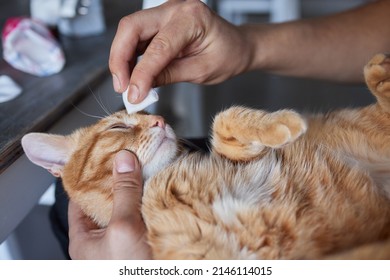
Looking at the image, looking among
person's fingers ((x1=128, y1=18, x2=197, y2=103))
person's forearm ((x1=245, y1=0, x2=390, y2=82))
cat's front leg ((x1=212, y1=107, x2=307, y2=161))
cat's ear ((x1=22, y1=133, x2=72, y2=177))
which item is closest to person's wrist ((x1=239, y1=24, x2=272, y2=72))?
person's forearm ((x1=245, y1=0, x2=390, y2=82))

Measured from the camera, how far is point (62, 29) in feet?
5.37

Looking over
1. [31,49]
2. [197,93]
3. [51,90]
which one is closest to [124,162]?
[51,90]

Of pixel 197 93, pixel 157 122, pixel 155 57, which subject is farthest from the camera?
pixel 197 93

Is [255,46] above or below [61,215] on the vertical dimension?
above

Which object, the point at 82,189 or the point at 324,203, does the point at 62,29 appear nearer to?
the point at 82,189

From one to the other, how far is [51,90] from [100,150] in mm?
325

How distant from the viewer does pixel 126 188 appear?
81 centimetres

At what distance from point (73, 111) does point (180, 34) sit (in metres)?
0.43

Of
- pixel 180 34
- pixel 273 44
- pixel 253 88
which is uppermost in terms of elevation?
pixel 180 34

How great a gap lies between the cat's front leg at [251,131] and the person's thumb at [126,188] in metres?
0.17

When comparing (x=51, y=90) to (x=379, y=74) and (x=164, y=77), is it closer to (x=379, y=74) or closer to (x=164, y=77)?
(x=164, y=77)

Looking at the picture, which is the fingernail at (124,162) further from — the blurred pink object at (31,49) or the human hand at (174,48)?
the blurred pink object at (31,49)

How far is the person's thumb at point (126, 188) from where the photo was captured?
77cm
